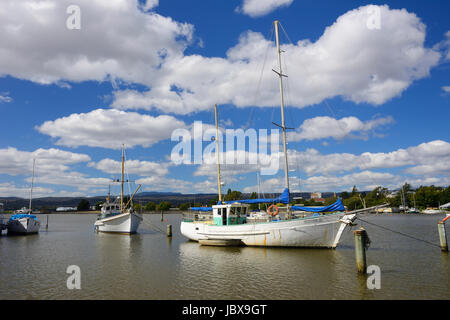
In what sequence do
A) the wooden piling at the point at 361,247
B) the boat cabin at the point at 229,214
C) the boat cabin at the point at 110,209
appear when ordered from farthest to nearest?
the boat cabin at the point at 110,209 < the boat cabin at the point at 229,214 < the wooden piling at the point at 361,247

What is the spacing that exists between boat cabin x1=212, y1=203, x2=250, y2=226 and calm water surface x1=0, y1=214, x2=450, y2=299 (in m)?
2.93

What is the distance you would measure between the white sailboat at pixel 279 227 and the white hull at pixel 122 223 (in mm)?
19100

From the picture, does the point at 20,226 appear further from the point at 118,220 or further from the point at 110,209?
the point at 118,220

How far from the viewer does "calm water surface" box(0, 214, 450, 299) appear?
15133 millimetres

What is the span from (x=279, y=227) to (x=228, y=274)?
946 cm

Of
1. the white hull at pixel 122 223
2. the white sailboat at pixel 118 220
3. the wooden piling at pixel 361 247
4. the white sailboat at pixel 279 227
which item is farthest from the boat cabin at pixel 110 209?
the wooden piling at pixel 361 247

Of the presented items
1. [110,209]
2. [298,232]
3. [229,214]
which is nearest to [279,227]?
[298,232]

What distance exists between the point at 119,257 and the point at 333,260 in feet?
59.0

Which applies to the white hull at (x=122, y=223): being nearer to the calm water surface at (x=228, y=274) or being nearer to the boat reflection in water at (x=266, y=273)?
the calm water surface at (x=228, y=274)

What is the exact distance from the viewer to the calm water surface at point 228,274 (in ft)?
49.6

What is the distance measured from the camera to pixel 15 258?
85.3 ft

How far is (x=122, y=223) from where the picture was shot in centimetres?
4847
